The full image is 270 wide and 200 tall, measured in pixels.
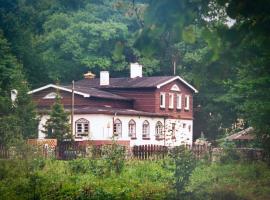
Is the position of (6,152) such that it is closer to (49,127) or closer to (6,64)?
(49,127)

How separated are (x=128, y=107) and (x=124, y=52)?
1967cm

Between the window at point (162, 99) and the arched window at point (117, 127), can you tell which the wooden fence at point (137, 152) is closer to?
the arched window at point (117, 127)

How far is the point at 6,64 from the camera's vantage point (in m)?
49.8

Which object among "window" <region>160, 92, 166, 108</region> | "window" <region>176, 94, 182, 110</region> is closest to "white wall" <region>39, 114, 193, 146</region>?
"window" <region>160, 92, 166, 108</region>

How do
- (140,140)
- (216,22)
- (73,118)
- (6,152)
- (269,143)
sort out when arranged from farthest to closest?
(140,140) → (73,118) → (6,152) → (269,143) → (216,22)

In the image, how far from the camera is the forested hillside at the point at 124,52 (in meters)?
6.68

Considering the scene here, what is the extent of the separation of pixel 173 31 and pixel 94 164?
14.2m

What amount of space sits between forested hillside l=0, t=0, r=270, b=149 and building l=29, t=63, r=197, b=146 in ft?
6.82

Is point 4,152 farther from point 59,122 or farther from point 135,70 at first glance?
point 135,70

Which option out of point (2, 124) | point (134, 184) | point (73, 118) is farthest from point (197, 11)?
point (73, 118)

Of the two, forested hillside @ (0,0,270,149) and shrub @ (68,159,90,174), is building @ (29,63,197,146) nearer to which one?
forested hillside @ (0,0,270,149)

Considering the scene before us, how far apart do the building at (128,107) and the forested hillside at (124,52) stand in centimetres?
208

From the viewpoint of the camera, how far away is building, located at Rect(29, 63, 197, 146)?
38.6 metres

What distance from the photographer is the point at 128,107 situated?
45719mm
